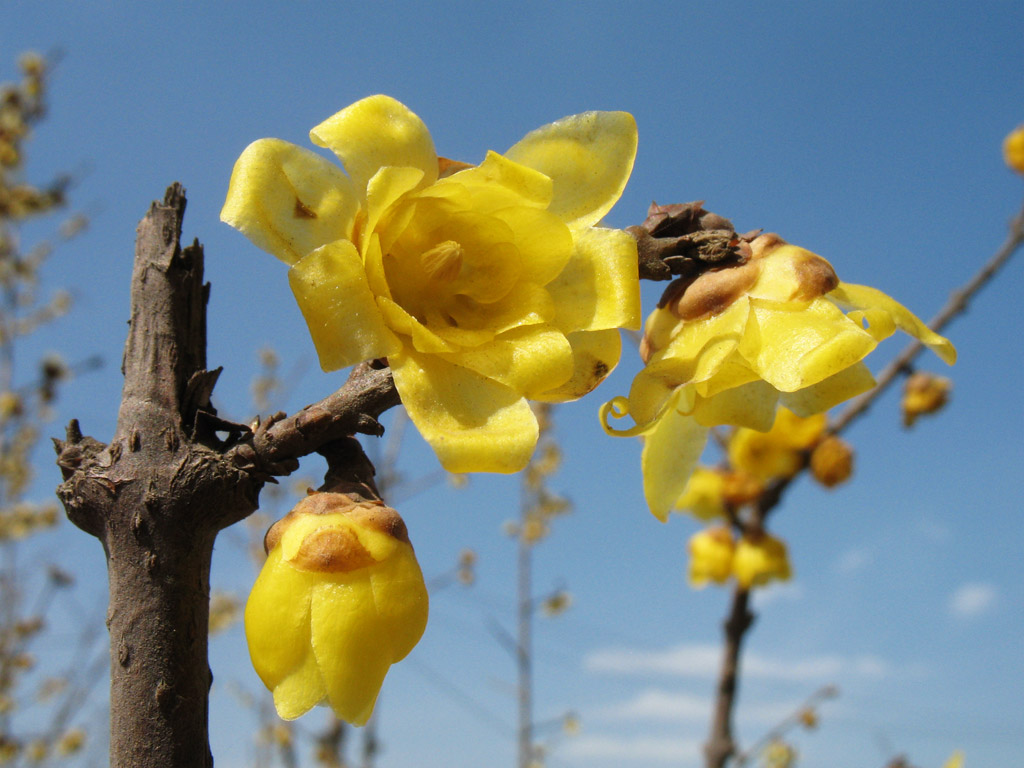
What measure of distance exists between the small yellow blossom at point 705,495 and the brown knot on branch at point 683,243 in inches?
92.9

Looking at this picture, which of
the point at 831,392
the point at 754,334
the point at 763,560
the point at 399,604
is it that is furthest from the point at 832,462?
the point at 399,604

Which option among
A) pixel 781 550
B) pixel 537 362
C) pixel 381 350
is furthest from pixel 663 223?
pixel 781 550

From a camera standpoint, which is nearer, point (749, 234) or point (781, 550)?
point (749, 234)

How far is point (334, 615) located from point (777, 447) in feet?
9.08

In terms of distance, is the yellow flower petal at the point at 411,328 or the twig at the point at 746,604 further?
the twig at the point at 746,604

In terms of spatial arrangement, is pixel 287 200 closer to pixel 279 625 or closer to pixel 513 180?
pixel 513 180

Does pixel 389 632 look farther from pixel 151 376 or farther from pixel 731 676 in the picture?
pixel 731 676

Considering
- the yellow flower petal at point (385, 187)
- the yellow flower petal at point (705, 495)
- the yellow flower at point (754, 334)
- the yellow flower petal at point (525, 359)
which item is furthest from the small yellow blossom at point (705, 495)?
the yellow flower petal at point (385, 187)

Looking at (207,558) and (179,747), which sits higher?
(207,558)

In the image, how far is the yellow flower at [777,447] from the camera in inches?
130

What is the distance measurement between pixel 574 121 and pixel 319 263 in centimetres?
43

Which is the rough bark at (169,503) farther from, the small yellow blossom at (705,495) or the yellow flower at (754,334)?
the small yellow blossom at (705,495)

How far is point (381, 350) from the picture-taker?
965mm

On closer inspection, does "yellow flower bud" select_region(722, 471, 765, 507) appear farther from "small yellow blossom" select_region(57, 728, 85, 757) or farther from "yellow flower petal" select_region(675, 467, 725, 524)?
"small yellow blossom" select_region(57, 728, 85, 757)
